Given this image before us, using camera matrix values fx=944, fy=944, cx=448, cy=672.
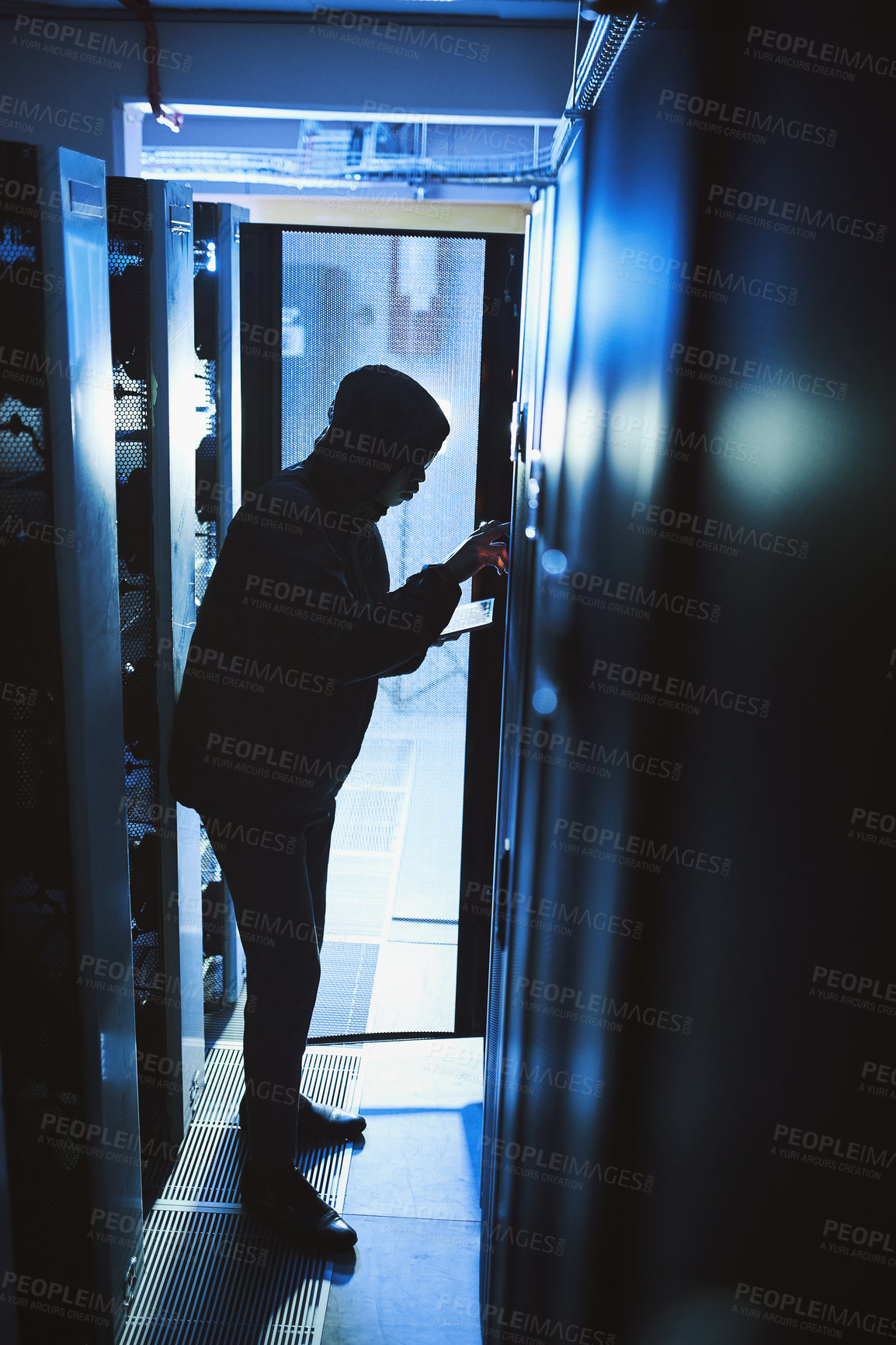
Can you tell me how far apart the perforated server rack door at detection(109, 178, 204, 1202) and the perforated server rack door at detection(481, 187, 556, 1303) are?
771mm

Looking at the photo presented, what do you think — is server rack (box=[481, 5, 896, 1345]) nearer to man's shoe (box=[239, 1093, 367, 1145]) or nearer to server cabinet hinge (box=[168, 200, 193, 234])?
server cabinet hinge (box=[168, 200, 193, 234])

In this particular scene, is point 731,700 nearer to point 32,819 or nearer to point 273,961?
point 32,819

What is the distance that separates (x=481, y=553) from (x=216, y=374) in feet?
3.15

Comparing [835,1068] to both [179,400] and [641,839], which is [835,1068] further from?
[179,400]

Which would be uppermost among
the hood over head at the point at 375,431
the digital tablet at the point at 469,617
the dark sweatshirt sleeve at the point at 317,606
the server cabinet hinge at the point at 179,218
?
the server cabinet hinge at the point at 179,218

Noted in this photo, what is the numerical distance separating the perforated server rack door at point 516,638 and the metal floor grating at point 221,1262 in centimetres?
40

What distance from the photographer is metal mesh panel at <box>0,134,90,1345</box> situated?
58.3 inches

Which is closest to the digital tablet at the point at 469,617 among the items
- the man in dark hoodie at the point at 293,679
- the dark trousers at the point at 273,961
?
the man in dark hoodie at the point at 293,679

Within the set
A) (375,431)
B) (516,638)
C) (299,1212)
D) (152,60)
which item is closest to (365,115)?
(152,60)

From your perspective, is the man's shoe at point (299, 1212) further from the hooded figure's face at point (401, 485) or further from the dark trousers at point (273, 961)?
the hooded figure's face at point (401, 485)

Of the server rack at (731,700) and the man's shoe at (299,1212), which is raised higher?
the server rack at (731,700)

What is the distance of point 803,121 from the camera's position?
2.40 feet

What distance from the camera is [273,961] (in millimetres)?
2104

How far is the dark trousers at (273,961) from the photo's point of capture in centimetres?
207
